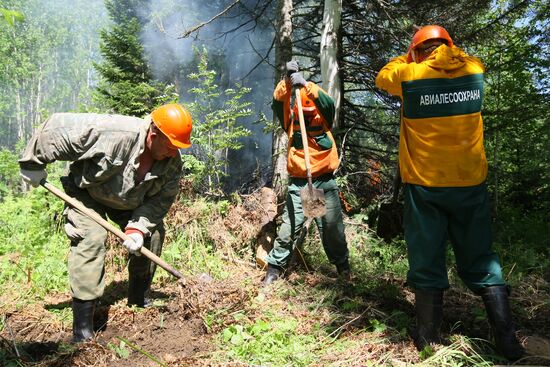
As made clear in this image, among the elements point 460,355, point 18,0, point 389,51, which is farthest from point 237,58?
point 18,0

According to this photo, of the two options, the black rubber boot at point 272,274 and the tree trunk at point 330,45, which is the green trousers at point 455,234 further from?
the tree trunk at point 330,45

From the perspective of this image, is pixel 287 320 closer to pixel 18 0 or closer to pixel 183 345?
pixel 183 345

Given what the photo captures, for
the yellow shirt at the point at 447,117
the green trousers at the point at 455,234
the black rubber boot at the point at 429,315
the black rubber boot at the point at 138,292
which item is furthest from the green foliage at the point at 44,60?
the black rubber boot at the point at 429,315

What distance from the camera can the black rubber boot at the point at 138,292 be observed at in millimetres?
3746

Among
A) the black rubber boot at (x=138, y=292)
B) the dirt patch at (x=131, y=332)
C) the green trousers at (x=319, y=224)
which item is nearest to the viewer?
the dirt patch at (x=131, y=332)

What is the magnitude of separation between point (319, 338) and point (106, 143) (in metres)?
2.35

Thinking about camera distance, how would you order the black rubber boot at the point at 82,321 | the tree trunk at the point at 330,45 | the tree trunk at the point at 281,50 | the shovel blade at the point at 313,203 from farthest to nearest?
the tree trunk at the point at 330,45
the tree trunk at the point at 281,50
the shovel blade at the point at 313,203
the black rubber boot at the point at 82,321

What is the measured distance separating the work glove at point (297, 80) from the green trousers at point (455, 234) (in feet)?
5.96

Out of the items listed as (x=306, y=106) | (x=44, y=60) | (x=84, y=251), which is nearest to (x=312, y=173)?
(x=306, y=106)

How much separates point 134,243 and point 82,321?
72cm

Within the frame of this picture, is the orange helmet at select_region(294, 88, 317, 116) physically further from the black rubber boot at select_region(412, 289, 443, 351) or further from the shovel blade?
the black rubber boot at select_region(412, 289, 443, 351)

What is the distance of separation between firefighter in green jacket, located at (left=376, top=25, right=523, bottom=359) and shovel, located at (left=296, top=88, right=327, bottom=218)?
1284mm

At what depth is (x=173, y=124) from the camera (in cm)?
324

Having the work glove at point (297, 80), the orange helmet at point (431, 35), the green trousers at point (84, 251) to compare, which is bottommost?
the green trousers at point (84, 251)
